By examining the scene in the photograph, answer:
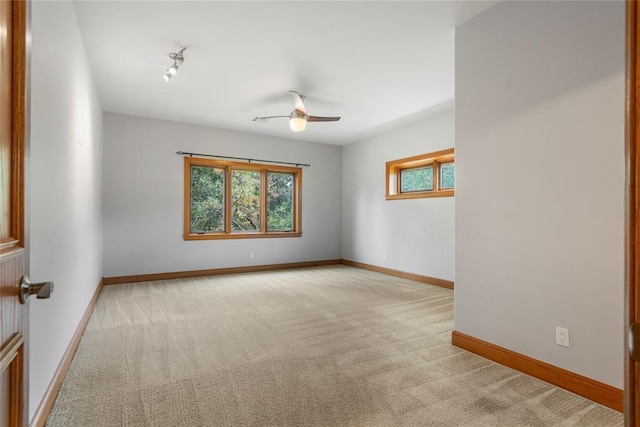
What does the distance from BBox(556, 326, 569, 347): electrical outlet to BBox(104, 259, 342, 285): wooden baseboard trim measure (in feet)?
16.0

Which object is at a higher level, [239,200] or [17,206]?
[239,200]

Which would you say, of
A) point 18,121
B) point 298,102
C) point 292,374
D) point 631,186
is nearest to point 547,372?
point 292,374

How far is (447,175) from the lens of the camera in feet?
16.2

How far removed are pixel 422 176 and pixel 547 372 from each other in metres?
3.74

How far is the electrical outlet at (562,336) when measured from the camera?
199 cm

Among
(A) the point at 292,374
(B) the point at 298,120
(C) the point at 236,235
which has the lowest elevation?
(A) the point at 292,374

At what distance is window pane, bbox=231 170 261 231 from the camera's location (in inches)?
237

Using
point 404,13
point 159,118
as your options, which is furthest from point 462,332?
point 159,118

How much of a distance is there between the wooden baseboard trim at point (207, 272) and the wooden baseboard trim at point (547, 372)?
4167 mm

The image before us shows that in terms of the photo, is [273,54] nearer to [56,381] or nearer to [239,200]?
[56,381]

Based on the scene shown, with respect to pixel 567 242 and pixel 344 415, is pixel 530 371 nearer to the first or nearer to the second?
pixel 567 242

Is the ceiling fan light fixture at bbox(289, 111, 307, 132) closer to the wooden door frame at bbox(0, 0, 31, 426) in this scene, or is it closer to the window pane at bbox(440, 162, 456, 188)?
the window pane at bbox(440, 162, 456, 188)

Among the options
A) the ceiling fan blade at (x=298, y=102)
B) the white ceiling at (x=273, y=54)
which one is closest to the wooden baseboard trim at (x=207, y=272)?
the white ceiling at (x=273, y=54)

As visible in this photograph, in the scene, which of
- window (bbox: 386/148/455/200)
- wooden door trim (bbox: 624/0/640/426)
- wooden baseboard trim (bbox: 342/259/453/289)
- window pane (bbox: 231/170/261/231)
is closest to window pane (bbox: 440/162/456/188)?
window (bbox: 386/148/455/200)
